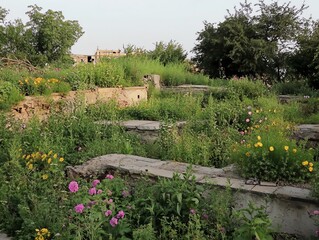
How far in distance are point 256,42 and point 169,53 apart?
3.89 m

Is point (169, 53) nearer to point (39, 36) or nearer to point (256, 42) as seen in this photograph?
point (256, 42)

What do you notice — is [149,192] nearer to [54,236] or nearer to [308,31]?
[54,236]

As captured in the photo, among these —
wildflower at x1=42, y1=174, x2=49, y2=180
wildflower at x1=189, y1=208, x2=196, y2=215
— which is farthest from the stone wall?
wildflower at x1=189, y1=208, x2=196, y2=215

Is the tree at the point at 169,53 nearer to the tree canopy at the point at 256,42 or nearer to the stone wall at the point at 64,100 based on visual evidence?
the tree canopy at the point at 256,42

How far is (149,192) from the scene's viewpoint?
320cm

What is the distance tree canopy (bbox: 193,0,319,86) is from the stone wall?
710cm

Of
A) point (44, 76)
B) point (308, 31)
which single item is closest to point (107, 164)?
point (44, 76)

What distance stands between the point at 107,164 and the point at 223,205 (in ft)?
5.16

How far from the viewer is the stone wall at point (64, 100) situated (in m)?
6.63

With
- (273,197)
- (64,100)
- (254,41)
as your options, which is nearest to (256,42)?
(254,41)

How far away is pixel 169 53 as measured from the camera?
53.7 ft

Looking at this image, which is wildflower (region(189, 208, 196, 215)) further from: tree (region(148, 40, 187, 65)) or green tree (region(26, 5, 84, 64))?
green tree (region(26, 5, 84, 64))

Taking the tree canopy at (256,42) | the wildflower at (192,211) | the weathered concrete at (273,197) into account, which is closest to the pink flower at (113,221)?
the wildflower at (192,211)

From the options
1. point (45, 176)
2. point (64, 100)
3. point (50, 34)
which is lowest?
point (45, 176)
